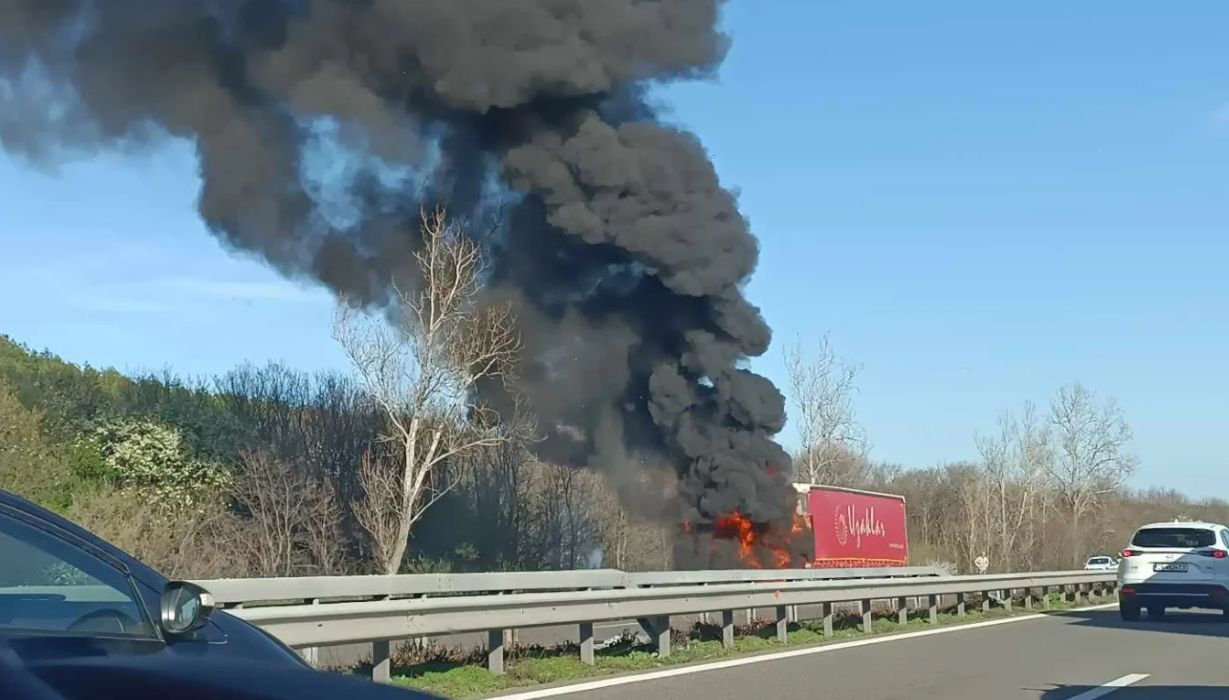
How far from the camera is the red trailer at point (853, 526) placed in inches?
1086

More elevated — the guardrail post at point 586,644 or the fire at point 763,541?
the fire at point 763,541

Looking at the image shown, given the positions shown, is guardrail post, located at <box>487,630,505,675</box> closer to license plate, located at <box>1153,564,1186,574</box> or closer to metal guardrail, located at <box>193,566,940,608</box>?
metal guardrail, located at <box>193,566,940,608</box>

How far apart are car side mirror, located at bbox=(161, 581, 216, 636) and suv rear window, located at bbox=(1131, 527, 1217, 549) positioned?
19.9 m

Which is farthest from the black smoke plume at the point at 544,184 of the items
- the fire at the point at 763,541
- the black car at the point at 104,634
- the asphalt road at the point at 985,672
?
the black car at the point at 104,634

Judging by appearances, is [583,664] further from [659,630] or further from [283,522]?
[283,522]

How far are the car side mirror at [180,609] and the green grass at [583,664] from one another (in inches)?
174

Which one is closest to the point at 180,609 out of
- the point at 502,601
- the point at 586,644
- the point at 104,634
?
the point at 104,634

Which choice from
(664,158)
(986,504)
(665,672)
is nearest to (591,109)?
(664,158)

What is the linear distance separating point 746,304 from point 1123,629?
428 inches

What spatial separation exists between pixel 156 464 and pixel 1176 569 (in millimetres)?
27931

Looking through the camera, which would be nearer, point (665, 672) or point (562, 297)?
point (665, 672)

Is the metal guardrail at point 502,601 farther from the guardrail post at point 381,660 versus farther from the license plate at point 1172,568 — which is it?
the license plate at point 1172,568

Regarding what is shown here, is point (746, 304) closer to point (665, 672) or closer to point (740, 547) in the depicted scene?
point (740, 547)

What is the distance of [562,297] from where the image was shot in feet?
88.5
